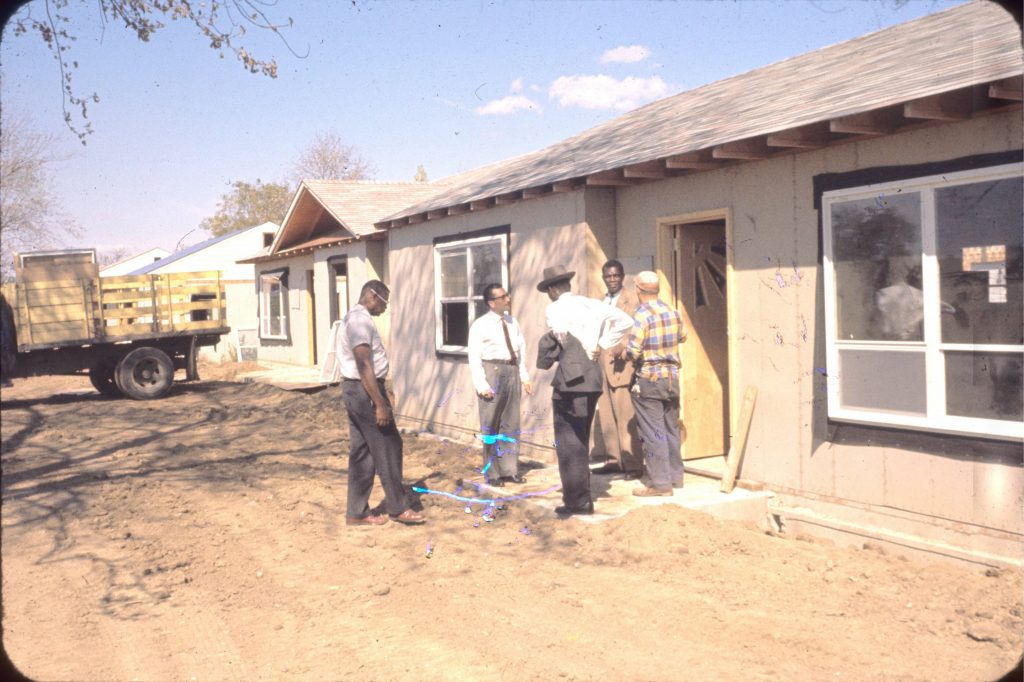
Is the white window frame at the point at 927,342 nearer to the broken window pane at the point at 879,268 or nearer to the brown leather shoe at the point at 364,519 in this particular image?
the broken window pane at the point at 879,268

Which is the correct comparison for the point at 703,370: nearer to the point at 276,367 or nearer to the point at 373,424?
the point at 373,424

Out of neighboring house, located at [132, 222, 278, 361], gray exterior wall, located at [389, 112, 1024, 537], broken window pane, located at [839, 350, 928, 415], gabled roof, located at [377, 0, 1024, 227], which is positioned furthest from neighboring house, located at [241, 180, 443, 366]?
broken window pane, located at [839, 350, 928, 415]

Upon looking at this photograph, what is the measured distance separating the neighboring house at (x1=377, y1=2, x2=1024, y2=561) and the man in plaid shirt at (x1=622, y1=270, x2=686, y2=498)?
62 centimetres

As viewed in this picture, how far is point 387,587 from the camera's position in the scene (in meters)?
5.63

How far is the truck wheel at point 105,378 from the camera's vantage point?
1659 centimetres

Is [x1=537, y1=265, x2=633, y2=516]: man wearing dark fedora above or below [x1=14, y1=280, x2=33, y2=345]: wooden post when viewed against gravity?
below

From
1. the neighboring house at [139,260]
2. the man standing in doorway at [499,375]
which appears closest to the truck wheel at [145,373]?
the man standing in doorway at [499,375]

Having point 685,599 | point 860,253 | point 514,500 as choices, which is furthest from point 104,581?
point 860,253

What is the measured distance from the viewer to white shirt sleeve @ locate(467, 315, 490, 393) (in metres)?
7.88

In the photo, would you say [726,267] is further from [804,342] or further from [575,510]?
[575,510]

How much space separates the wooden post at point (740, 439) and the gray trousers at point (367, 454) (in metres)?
2.71

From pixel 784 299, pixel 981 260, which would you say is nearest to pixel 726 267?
pixel 784 299

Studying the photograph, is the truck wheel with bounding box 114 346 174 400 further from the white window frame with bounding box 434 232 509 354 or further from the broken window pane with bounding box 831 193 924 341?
the broken window pane with bounding box 831 193 924 341

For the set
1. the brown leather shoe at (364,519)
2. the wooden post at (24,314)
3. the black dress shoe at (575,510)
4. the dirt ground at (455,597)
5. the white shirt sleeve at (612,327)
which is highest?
the wooden post at (24,314)
